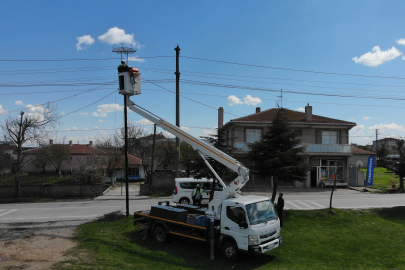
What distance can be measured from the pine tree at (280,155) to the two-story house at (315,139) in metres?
14.6

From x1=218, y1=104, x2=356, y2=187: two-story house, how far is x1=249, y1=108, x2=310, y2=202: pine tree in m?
14.6

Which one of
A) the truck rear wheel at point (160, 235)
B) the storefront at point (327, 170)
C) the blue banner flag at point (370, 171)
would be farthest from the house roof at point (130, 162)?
the blue banner flag at point (370, 171)

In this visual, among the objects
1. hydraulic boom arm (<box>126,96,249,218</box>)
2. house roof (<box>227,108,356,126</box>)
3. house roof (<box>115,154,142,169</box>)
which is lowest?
house roof (<box>115,154,142,169</box>)

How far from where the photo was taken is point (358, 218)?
47.7 ft

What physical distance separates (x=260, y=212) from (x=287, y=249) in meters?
2.28

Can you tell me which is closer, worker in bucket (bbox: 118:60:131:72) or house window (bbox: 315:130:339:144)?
worker in bucket (bbox: 118:60:131:72)

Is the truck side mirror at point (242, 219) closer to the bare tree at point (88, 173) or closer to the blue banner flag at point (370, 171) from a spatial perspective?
the bare tree at point (88, 173)

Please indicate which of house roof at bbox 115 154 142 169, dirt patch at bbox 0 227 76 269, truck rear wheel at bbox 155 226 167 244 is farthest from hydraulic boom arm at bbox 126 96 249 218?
house roof at bbox 115 154 142 169

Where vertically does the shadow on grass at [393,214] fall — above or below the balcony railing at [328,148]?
below

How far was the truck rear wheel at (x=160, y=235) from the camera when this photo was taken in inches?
423

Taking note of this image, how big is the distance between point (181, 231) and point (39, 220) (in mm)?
9108

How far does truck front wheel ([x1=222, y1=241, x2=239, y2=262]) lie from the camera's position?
9.02 meters

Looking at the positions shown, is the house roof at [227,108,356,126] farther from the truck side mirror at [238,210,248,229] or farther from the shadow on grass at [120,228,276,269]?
the truck side mirror at [238,210,248,229]

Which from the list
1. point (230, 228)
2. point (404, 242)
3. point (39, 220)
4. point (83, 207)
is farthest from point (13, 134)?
point (404, 242)
